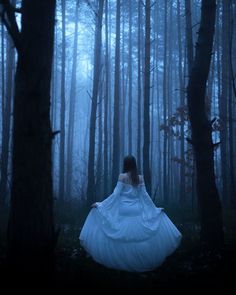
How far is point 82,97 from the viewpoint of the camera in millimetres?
45656

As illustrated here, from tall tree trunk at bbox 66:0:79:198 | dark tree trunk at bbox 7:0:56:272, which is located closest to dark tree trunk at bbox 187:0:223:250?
dark tree trunk at bbox 7:0:56:272

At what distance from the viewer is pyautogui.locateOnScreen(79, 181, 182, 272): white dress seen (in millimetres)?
5094

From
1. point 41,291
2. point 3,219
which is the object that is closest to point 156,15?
point 3,219

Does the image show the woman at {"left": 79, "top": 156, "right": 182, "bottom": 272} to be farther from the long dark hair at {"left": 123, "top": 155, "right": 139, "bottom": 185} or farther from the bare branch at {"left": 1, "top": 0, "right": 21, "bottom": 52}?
the bare branch at {"left": 1, "top": 0, "right": 21, "bottom": 52}

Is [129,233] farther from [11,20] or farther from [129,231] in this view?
[11,20]

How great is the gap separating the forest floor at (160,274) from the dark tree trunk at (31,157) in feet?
1.24

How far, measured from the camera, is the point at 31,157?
3.99 metres

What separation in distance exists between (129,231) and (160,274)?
0.78m

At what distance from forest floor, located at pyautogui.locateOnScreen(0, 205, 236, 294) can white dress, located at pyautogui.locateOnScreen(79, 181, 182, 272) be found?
0.22 m

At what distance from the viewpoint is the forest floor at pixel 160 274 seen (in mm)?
4492

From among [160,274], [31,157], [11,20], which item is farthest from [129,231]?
[11,20]

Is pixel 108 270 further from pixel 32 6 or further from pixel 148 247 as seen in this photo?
pixel 32 6

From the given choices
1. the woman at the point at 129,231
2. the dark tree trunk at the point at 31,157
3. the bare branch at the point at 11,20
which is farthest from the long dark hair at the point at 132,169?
the bare branch at the point at 11,20

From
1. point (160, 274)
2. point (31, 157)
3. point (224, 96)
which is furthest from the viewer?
point (224, 96)
